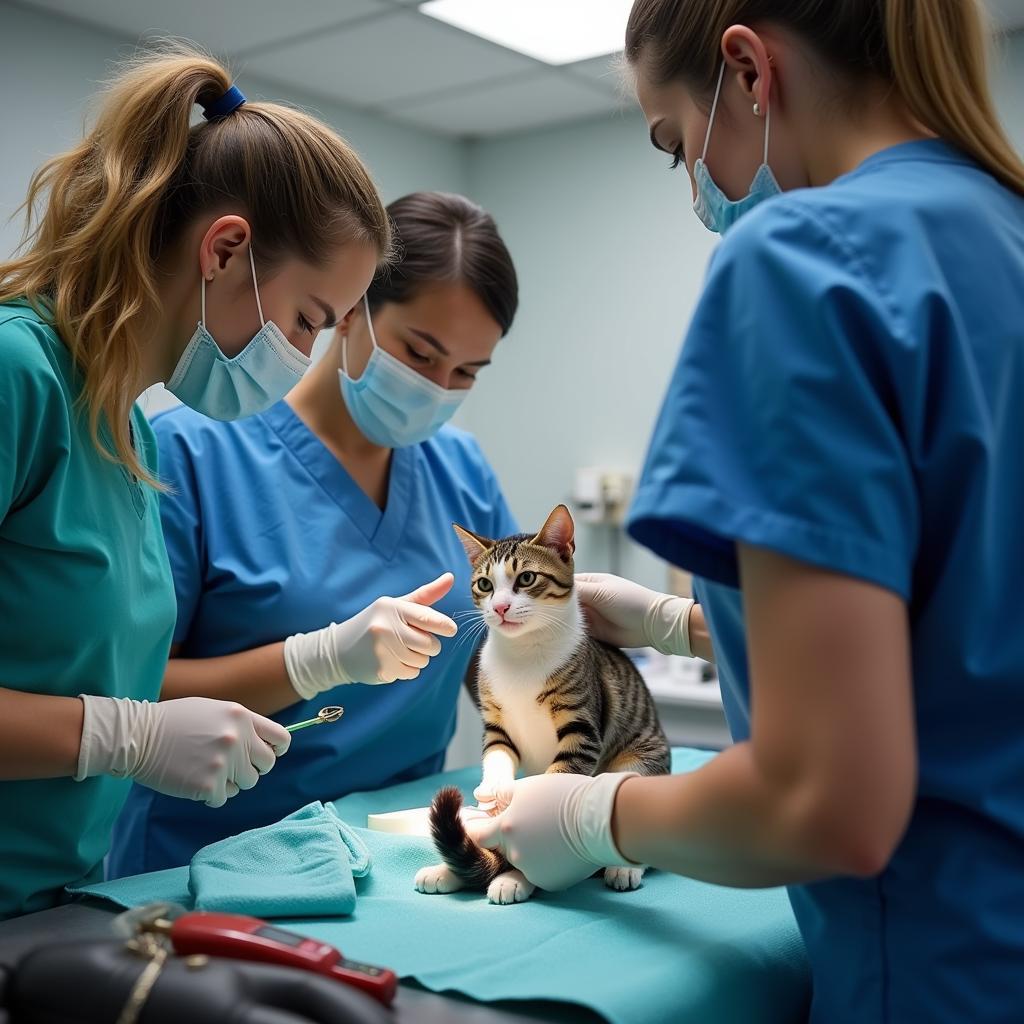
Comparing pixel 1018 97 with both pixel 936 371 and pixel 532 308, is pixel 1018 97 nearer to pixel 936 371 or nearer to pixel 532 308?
pixel 532 308

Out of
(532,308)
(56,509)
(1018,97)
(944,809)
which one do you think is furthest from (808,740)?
(532,308)

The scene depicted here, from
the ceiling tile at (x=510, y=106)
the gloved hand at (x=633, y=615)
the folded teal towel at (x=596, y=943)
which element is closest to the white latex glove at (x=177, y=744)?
the folded teal towel at (x=596, y=943)

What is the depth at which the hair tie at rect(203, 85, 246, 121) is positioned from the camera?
58.9 inches

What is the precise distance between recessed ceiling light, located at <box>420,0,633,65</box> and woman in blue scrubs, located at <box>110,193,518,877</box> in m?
1.40

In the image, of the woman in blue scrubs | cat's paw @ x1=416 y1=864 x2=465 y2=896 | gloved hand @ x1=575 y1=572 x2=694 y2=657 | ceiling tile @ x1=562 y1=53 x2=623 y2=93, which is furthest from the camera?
ceiling tile @ x1=562 y1=53 x2=623 y2=93

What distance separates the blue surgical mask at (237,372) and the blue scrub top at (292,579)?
13.1 inches

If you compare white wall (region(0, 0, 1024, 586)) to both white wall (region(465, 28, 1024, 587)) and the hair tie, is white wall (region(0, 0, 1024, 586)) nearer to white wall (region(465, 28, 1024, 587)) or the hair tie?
white wall (region(465, 28, 1024, 587))

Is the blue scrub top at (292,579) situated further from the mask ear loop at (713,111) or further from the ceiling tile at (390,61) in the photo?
the ceiling tile at (390,61)

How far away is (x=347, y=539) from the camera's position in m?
2.00

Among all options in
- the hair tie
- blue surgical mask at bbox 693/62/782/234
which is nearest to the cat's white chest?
blue surgical mask at bbox 693/62/782/234

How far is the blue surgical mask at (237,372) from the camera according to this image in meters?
1.49

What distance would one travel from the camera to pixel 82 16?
3396 millimetres

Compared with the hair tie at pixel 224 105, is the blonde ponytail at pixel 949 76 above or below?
below

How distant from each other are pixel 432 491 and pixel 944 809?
57.4 inches
